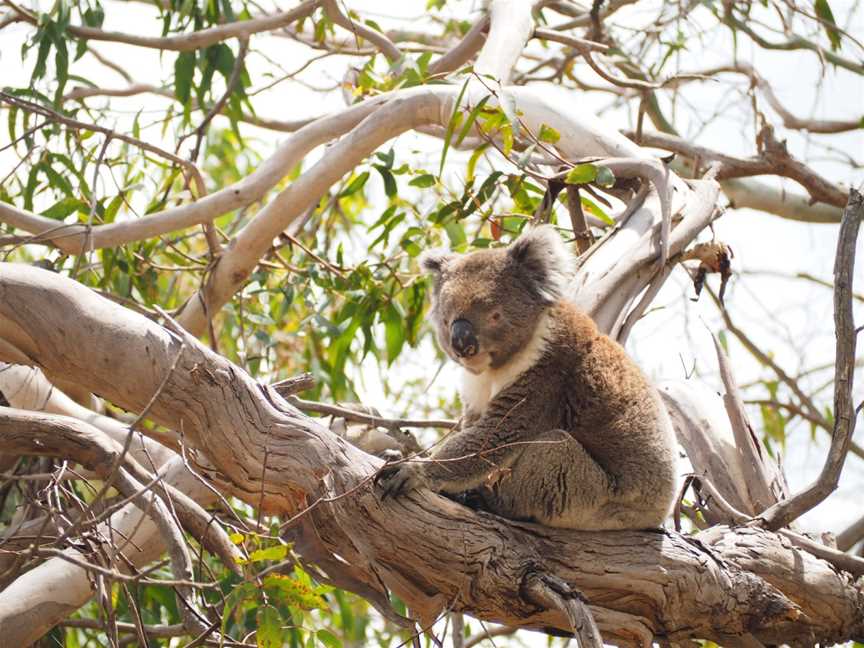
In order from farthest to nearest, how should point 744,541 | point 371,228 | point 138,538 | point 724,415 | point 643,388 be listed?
1. point 371,228
2. point 724,415
3. point 138,538
4. point 643,388
5. point 744,541

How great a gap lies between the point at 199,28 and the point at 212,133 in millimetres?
2815

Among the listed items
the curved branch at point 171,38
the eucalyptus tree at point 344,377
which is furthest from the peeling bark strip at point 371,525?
the curved branch at point 171,38

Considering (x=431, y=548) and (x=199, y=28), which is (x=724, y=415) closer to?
(x=431, y=548)

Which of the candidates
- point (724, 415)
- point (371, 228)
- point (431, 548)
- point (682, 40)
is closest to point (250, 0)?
point (371, 228)

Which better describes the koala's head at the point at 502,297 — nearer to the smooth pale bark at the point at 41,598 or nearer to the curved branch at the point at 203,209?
the smooth pale bark at the point at 41,598

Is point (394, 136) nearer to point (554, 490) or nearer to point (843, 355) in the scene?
point (554, 490)

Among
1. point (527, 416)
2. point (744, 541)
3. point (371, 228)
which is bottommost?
point (744, 541)

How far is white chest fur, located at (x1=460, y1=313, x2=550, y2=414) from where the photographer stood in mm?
3188

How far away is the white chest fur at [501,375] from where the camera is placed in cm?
319

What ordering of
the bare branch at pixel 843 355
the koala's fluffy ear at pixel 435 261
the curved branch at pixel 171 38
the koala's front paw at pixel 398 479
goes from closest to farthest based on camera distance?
1. the koala's front paw at pixel 398 479
2. the bare branch at pixel 843 355
3. the koala's fluffy ear at pixel 435 261
4. the curved branch at pixel 171 38

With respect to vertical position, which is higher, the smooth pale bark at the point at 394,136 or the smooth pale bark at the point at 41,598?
Answer: the smooth pale bark at the point at 394,136

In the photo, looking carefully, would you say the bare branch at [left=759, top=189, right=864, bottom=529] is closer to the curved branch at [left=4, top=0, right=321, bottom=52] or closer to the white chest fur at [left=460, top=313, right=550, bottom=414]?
the white chest fur at [left=460, top=313, right=550, bottom=414]

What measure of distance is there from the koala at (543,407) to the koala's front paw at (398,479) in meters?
0.11

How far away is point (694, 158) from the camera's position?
199 inches
